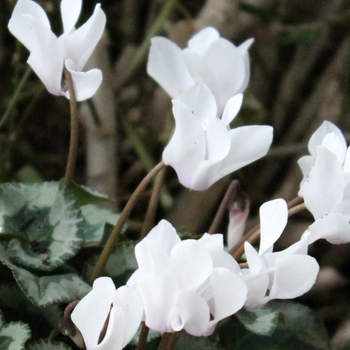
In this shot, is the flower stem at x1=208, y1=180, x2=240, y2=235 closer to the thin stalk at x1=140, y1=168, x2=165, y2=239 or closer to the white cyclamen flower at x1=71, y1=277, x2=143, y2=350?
the thin stalk at x1=140, y1=168, x2=165, y2=239

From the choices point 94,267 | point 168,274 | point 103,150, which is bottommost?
point 103,150

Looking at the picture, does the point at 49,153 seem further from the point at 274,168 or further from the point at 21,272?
the point at 21,272

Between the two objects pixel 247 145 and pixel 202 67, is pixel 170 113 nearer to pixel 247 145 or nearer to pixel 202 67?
pixel 202 67

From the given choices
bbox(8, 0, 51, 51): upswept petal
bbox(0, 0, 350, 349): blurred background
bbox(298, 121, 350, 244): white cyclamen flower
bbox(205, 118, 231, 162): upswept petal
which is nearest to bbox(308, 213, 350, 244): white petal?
bbox(298, 121, 350, 244): white cyclamen flower

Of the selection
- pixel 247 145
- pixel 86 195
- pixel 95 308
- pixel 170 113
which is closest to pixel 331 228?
pixel 247 145

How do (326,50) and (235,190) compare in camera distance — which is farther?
(326,50)

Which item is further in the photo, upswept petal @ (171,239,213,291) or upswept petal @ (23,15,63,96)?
upswept petal @ (23,15,63,96)

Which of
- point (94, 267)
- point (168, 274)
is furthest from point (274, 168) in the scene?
point (168, 274)
